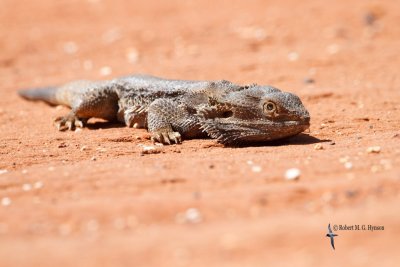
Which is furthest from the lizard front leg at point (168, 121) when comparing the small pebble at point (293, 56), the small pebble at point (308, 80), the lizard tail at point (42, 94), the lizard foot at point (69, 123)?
the small pebble at point (293, 56)

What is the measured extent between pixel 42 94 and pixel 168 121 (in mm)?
3820

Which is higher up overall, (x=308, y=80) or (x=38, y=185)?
(x=308, y=80)

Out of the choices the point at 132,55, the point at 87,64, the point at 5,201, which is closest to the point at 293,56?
the point at 132,55

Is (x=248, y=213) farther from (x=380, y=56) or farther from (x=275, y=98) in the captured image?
(x=380, y=56)

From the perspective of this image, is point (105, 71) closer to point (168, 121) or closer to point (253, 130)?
point (168, 121)

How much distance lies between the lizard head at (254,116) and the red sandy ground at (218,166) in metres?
0.18

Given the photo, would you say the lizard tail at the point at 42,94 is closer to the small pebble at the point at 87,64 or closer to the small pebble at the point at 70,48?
the small pebble at the point at 87,64

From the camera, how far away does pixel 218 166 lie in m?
6.82

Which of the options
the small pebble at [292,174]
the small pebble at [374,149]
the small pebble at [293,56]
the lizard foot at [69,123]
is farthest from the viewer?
the small pebble at [293,56]

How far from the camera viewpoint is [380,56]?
1276 centimetres

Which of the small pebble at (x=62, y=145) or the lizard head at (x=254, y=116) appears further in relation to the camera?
the small pebble at (x=62, y=145)

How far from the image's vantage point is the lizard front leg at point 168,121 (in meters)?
8.38

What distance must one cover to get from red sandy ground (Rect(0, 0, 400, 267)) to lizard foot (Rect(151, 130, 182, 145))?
12 centimetres

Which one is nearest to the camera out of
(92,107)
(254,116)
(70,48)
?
(254,116)
